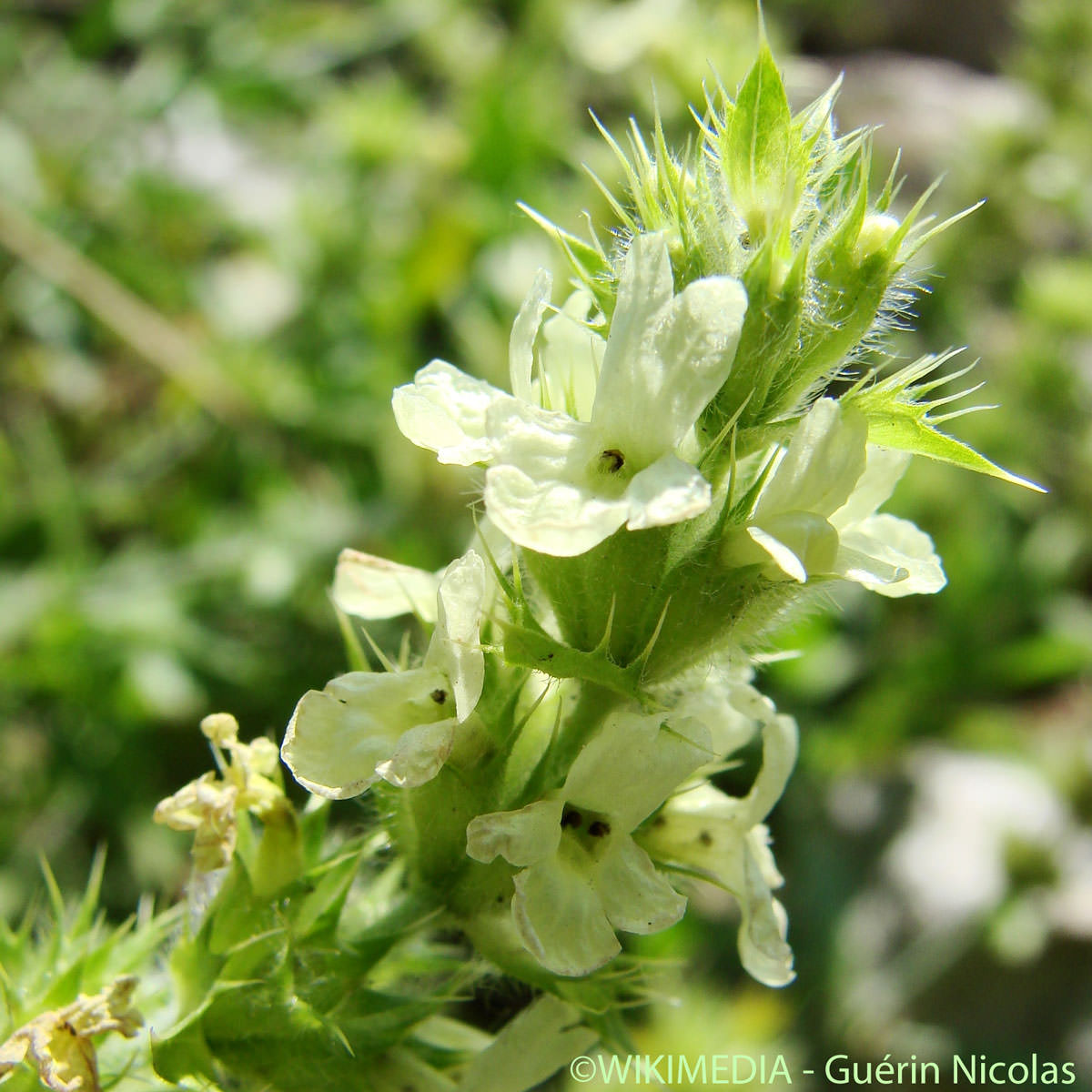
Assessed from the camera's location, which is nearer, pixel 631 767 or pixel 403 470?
pixel 631 767

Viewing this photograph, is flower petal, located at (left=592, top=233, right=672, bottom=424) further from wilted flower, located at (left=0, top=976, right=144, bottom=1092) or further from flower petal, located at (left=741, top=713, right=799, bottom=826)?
wilted flower, located at (left=0, top=976, right=144, bottom=1092)

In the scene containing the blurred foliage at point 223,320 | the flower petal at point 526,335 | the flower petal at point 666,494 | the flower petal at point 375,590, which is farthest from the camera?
the blurred foliage at point 223,320

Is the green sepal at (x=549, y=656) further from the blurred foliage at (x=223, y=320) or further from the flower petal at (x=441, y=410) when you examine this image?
the blurred foliage at (x=223, y=320)

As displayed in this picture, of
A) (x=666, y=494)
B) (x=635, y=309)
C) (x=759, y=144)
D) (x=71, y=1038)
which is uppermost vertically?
(x=759, y=144)

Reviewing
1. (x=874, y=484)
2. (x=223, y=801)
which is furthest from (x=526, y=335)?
(x=223, y=801)

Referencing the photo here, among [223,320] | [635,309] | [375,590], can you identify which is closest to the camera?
[635,309]

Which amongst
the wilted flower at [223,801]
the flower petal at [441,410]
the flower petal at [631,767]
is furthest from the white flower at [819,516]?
the wilted flower at [223,801]

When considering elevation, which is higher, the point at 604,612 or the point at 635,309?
the point at 635,309

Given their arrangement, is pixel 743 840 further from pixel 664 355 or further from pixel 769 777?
pixel 664 355

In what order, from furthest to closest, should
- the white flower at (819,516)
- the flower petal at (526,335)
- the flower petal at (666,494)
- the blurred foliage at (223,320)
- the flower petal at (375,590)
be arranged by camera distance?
the blurred foliage at (223,320)
the flower petal at (375,590)
the flower petal at (526,335)
the white flower at (819,516)
the flower petal at (666,494)
